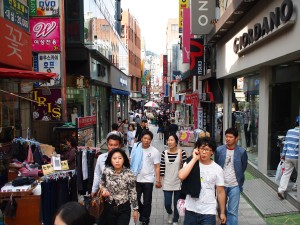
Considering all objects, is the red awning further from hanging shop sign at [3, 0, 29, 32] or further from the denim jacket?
the denim jacket

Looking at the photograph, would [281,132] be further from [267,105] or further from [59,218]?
[59,218]

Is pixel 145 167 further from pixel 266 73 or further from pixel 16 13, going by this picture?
pixel 16 13

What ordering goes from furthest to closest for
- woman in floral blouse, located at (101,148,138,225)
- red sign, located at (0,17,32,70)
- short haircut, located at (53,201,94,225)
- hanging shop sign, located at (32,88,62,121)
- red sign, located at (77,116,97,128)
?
hanging shop sign, located at (32,88,62,121)
red sign, located at (77,116,97,128)
red sign, located at (0,17,32,70)
woman in floral blouse, located at (101,148,138,225)
short haircut, located at (53,201,94,225)

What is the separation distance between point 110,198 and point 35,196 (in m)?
1.61

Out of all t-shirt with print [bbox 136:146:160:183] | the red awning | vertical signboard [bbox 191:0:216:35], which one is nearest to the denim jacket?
t-shirt with print [bbox 136:146:160:183]

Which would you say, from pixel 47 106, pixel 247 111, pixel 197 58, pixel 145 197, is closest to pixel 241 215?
pixel 145 197

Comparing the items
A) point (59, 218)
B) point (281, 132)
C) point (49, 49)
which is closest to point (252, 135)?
point (281, 132)

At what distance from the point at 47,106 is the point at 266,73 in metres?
7.01

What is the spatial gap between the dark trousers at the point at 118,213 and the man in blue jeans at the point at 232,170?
6.28 ft

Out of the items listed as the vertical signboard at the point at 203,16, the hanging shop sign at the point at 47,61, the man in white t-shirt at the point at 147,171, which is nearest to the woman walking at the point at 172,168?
the man in white t-shirt at the point at 147,171

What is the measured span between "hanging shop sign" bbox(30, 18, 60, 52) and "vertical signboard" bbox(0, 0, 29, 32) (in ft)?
6.21

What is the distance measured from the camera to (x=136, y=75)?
58406mm

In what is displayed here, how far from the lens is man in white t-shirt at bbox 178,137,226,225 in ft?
14.6

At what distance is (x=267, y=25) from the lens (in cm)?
848
